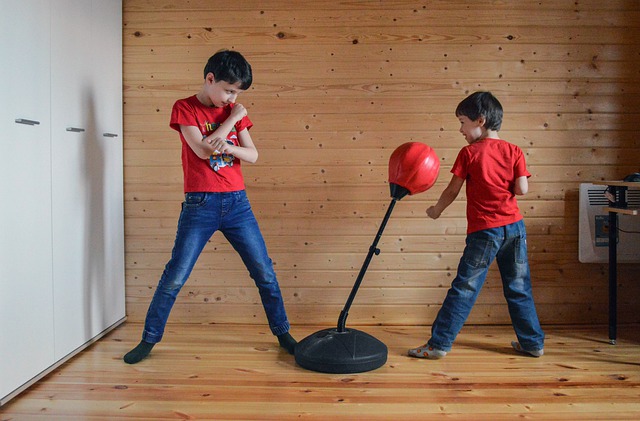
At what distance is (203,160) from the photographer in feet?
8.10

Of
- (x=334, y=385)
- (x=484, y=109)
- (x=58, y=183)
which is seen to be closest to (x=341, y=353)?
(x=334, y=385)

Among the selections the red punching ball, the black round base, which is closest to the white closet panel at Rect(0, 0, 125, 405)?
the black round base

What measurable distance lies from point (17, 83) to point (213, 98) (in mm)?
722

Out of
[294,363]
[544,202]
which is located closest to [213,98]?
[294,363]

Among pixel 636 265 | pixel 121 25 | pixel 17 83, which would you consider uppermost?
pixel 121 25

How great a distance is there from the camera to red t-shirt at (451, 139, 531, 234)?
247 centimetres

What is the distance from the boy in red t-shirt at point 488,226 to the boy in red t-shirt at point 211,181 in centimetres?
72

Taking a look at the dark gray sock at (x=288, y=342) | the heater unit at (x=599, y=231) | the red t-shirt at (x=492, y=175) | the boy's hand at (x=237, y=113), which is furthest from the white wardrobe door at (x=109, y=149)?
the heater unit at (x=599, y=231)

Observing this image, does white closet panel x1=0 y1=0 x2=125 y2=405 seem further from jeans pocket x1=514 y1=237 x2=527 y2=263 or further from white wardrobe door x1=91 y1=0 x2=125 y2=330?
jeans pocket x1=514 y1=237 x2=527 y2=263

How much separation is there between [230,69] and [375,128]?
0.90 metres

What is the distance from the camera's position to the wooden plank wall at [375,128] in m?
2.96

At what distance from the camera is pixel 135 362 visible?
7.97ft

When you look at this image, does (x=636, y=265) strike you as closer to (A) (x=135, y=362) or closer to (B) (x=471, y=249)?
(B) (x=471, y=249)

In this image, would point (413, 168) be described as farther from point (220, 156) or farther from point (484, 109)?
point (220, 156)
